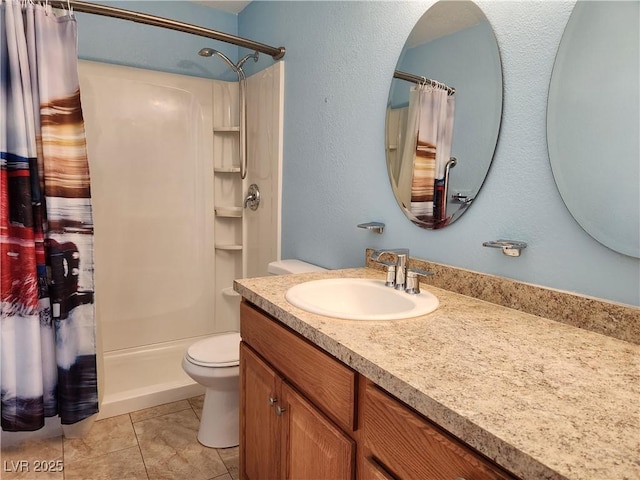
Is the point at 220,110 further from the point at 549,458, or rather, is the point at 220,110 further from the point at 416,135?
the point at 549,458

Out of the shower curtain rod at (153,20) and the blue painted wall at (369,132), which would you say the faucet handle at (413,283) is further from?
the shower curtain rod at (153,20)

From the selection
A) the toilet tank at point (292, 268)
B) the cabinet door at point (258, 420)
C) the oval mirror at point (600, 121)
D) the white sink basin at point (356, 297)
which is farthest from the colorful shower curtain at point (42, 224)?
the oval mirror at point (600, 121)

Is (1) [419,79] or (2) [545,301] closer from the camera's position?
(2) [545,301]

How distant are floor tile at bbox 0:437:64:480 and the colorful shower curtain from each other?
0.44ft

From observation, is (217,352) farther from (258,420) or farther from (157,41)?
(157,41)

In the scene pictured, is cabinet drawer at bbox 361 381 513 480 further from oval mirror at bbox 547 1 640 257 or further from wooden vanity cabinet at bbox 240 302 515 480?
oval mirror at bbox 547 1 640 257

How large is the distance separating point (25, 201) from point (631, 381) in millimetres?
2082

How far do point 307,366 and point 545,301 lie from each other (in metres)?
0.63

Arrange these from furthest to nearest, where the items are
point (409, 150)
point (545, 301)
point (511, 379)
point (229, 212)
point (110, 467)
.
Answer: point (229, 212), point (110, 467), point (409, 150), point (545, 301), point (511, 379)

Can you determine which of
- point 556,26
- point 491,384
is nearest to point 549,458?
point 491,384

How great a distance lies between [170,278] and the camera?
2.79 meters

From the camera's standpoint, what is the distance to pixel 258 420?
134 cm

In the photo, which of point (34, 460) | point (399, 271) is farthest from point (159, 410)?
point (399, 271)

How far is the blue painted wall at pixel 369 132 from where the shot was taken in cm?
107
